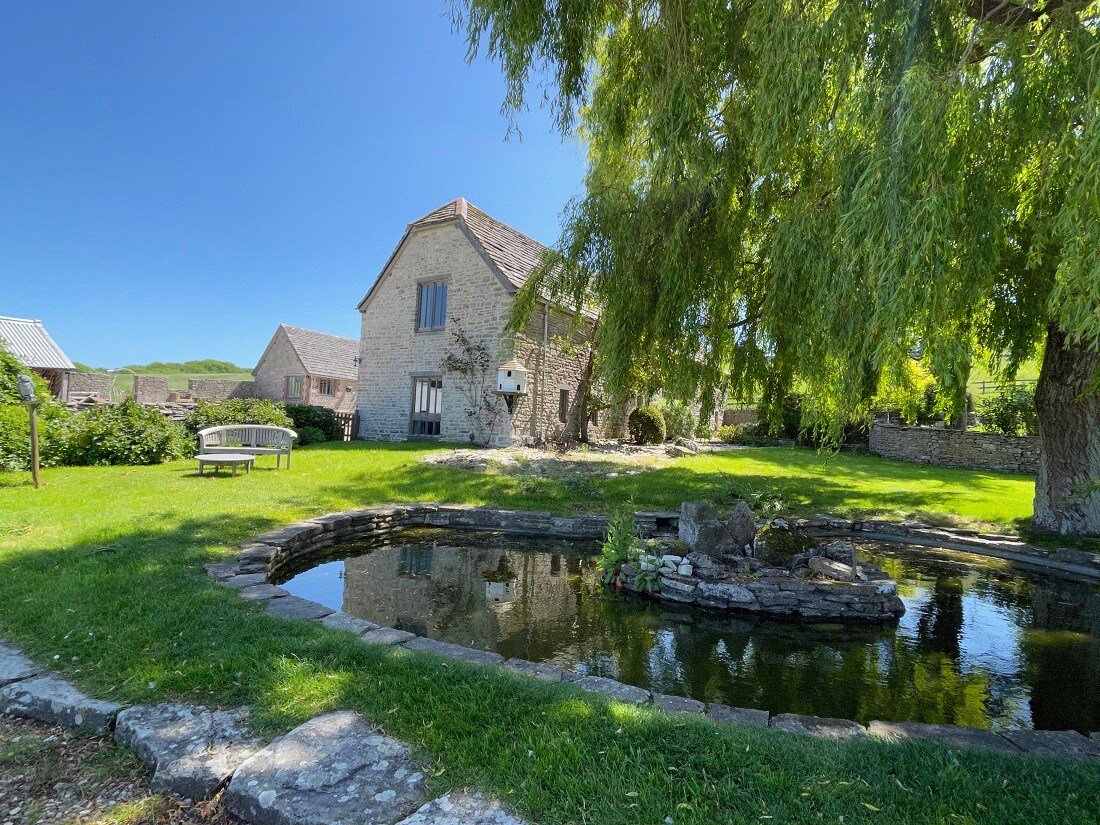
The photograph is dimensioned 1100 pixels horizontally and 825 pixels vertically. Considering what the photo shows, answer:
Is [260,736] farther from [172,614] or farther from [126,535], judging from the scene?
[126,535]

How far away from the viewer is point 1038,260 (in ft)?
11.8

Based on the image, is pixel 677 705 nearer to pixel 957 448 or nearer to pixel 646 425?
pixel 646 425

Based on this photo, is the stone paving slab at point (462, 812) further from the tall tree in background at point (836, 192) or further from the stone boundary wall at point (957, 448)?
the stone boundary wall at point (957, 448)

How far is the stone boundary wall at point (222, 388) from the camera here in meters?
33.5

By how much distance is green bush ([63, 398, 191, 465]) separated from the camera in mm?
10906

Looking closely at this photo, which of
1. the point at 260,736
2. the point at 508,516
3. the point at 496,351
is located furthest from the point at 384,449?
the point at 260,736

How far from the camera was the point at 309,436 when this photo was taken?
16469 millimetres

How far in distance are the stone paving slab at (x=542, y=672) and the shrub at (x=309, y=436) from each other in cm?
1461

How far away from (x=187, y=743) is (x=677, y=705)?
232 centimetres

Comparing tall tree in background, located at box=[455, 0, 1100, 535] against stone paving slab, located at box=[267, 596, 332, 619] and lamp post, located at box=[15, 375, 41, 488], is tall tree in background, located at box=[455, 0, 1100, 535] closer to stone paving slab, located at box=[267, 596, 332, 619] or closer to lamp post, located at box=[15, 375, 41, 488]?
stone paving slab, located at box=[267, 596, 332, 619]

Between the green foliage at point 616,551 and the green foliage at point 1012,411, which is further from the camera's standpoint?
the green foliage at point 1012,411

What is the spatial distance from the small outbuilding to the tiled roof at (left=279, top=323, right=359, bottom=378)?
976 centimetres

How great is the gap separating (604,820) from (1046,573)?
733cm

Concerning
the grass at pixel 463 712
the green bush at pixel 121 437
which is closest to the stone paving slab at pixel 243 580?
→ the grass at pixel 463 712
